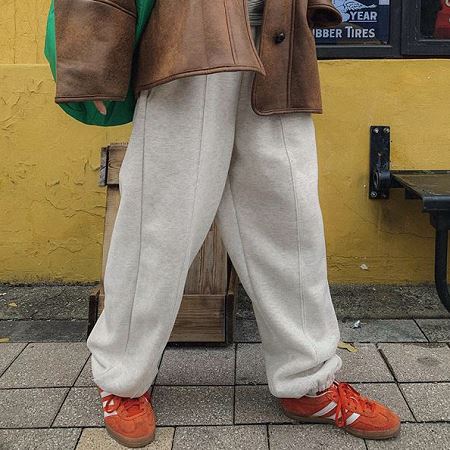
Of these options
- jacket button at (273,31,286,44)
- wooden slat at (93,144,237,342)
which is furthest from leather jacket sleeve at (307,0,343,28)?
wooden slat at (93,144,237,342)

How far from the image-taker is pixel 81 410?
2.15 m

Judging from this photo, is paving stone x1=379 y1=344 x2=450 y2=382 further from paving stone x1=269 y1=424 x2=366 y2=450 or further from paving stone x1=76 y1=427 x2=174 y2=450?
paving stone x1=76 y1=427 x2=174 y2=450

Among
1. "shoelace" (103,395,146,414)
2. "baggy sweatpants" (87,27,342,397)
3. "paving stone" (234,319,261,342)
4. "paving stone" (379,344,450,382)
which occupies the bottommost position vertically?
"shoelace" (103,395,146,414)

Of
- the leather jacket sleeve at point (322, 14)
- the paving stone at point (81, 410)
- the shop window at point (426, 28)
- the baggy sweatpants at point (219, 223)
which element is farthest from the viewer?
the shop window at point (426, 28)

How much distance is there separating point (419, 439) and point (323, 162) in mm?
1585

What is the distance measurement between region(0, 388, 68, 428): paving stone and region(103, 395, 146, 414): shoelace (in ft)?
0.74

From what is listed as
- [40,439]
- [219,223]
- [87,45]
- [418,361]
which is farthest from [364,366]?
[87,45]

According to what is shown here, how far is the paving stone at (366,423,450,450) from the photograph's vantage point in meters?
1.92

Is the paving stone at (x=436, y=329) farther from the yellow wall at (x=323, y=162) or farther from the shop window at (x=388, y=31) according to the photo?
the shop window at (x=388, y=31)

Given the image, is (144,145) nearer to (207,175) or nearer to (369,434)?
(207,175)

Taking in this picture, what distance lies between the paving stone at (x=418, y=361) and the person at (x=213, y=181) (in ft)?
1.35

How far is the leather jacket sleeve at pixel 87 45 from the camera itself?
5.39ft

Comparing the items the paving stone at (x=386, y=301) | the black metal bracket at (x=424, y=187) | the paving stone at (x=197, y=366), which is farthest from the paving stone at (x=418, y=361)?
the paving stone at (x=197, y=366)

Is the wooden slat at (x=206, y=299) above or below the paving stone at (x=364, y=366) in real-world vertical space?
above
